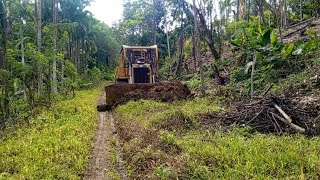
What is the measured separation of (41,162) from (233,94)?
350 inches

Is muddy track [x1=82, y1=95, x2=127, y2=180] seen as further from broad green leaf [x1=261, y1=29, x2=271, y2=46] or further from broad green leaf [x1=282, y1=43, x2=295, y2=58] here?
broad green leaf [x1=282, y1=43, x2=295, y2=58]

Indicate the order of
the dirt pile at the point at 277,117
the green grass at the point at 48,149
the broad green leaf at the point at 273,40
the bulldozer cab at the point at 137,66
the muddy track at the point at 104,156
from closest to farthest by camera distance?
the green grass at the point at 48,149
the muddy track at the point at 104,156
the dirt pile at the point at 277,117
the broad green leaf at the point at 273,40
the bulldozer cab at the point at 137,66

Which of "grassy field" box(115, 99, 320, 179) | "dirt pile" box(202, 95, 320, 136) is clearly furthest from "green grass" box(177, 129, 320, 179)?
"dirt pile" box(202, 95, 320, 136)

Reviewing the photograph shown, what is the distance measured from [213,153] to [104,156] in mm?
2735

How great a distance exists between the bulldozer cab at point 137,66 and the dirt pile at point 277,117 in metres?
11.1

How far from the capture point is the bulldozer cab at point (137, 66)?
65.9ft

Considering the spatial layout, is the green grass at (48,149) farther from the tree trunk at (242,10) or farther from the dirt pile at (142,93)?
the tree trunk at (242,10)

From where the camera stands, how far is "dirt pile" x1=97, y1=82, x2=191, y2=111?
14.9 meters

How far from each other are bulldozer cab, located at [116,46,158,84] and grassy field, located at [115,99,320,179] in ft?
35.7

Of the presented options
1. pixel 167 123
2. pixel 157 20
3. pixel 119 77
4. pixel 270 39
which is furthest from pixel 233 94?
pixel 157 20

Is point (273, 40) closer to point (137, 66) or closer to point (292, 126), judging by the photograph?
point (292, 126)

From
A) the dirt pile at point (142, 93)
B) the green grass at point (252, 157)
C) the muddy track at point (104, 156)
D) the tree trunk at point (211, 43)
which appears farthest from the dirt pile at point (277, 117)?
the tree trunk at point (211, 43)

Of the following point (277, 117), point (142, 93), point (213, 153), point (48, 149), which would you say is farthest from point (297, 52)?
point (48, 149)

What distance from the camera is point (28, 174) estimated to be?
5945 mm
